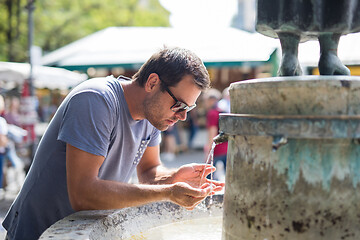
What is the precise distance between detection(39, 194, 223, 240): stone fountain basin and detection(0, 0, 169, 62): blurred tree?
48.0ft

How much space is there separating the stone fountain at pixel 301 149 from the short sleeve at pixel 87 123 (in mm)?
655

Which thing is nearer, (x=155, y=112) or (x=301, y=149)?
(x=301, y=149)

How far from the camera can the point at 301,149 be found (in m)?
1.62

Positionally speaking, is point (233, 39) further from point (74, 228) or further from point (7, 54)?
point (7, 54)

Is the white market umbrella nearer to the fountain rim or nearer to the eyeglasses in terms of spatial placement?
the eyeglasses

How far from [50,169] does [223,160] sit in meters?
4.51

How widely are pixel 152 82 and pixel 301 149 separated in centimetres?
110

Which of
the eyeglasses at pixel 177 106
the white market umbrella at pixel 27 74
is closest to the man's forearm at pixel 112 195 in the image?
the eyeglasses at pixel 177 106

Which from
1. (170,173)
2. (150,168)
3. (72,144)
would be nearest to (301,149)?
(72,144)

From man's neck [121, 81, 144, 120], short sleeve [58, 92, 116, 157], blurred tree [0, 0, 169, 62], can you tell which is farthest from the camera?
blurred tree [0, 0, 169, 62]

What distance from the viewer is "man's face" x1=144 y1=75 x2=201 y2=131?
2.41 metres

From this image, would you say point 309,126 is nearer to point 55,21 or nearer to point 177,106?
point 177,106

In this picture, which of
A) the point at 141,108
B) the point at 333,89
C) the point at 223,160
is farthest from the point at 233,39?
the point at 333,89

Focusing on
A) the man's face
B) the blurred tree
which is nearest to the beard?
the man's face
